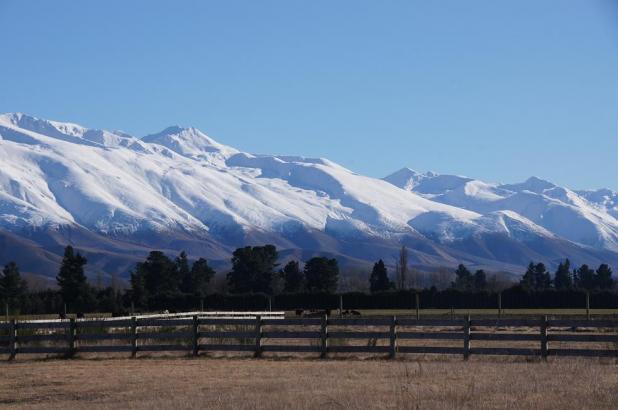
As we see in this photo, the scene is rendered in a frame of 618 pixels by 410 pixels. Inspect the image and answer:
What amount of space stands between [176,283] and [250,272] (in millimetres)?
12207

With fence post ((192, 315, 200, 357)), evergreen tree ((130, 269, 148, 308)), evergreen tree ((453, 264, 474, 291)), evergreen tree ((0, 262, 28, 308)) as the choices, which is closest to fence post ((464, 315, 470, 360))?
fence post ((192, 315, 200, 357))

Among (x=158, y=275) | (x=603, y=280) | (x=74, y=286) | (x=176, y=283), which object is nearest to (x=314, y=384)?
(x=74, y=286)

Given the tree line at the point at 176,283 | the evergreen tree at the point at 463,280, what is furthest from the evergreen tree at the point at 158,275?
the evergreen tree at the point at 463,280

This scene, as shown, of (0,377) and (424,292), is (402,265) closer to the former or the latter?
(424,292)

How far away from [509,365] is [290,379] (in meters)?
5.89

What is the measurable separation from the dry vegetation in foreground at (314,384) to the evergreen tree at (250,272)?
3382 inches

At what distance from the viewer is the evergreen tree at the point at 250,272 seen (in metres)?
119

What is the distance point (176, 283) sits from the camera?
110125 mm

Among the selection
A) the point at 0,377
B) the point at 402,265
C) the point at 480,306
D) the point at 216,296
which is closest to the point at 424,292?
the point at 480,306

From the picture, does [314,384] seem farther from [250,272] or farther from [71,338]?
[250,272]

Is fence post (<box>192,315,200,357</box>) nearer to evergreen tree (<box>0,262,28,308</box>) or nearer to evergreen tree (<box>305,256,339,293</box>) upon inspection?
evergreen tree (<box>0,262,28,308</box>)

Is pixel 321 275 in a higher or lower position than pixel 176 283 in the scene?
higher

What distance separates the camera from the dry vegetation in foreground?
21969 millimetres

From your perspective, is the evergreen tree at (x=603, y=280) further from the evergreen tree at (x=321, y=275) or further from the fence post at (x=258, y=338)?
the fence post at (x=258, y=338)
